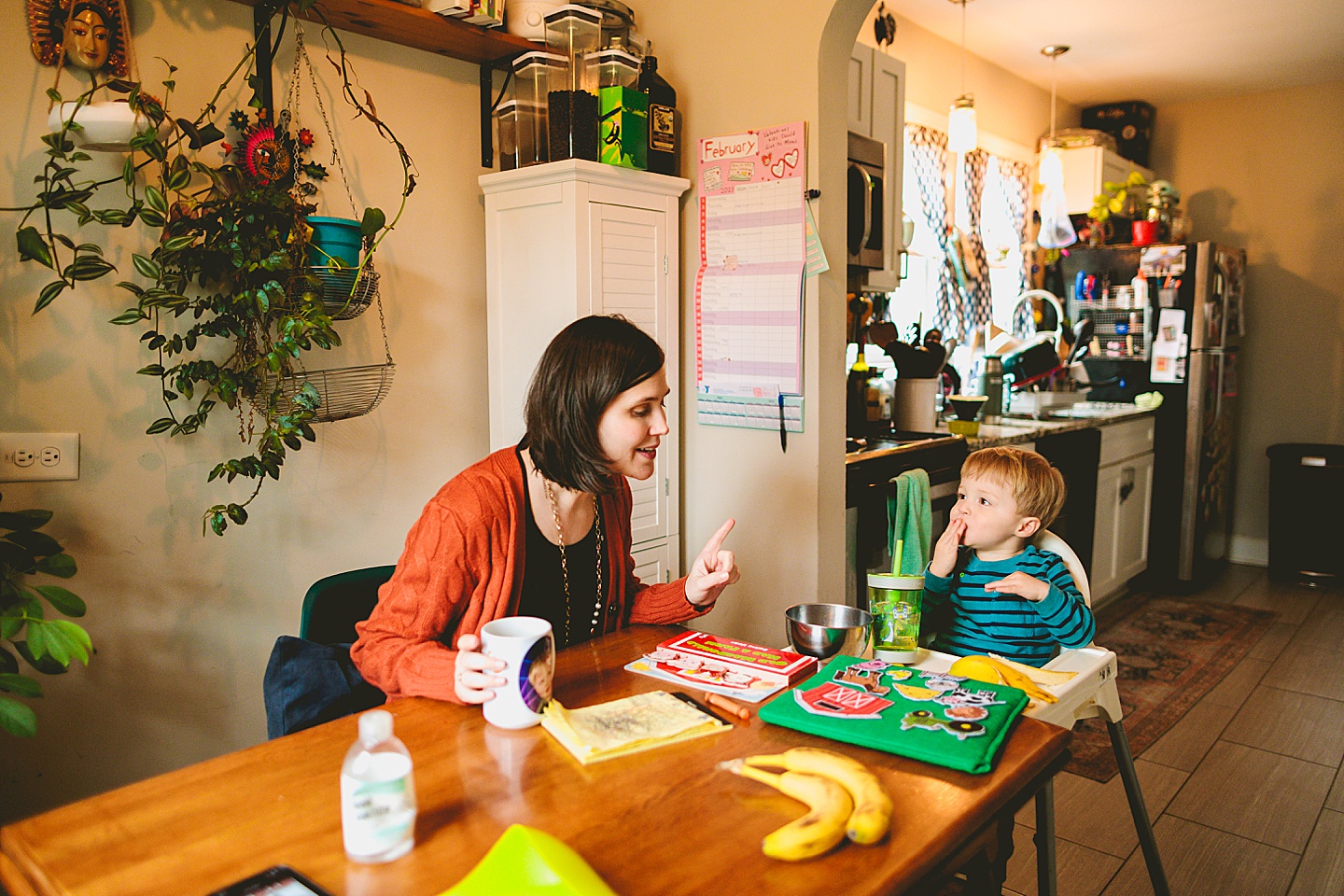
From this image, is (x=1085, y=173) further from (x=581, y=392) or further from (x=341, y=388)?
(x=581, y=392)

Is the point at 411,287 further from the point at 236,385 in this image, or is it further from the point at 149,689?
the point at 149,689

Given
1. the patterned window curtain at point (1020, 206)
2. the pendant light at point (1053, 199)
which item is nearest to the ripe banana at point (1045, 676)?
the pendant light at point (1053, 199)

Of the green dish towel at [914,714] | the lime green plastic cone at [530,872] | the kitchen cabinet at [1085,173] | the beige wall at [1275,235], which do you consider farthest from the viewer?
the beige wall at [1275,235]

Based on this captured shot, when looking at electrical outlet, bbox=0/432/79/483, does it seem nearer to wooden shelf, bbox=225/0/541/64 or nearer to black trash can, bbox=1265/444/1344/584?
wooden shelf, bbox=225/0/541/64

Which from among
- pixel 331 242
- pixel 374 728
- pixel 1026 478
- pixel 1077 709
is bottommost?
pixel 1077 709

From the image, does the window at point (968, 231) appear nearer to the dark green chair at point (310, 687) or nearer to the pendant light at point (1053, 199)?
the pendant light at point (1053, 199)

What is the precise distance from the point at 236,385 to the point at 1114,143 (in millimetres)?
5542

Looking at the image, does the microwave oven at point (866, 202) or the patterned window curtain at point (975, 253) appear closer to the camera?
the microwave oven at point (866, 202)

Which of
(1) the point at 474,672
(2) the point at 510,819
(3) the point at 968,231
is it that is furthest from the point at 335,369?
(3) the point at 968,231

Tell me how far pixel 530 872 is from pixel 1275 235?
6.17 m

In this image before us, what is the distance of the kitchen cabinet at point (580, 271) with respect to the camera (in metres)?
2.37

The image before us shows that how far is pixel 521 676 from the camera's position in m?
1.14

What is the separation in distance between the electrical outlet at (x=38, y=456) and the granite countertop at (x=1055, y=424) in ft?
9.02

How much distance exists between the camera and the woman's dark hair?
1.56 metres
